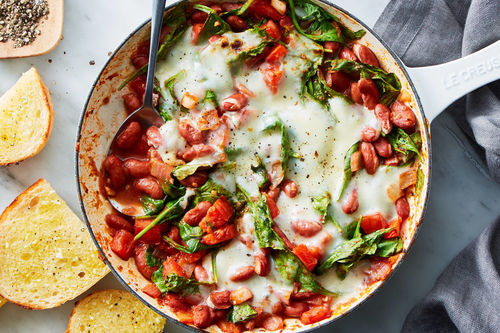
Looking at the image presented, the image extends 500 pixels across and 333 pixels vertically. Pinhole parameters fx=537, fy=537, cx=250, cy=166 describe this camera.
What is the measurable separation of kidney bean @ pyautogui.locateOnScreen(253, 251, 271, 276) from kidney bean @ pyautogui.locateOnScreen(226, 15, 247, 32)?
5.12 feet

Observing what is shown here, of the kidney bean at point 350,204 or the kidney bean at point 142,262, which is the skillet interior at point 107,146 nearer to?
the kidney bean at point 142,262

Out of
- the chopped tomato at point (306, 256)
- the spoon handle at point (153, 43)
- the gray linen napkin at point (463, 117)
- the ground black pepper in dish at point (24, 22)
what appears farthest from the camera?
the ground black pepper in dish at point (24, 22)

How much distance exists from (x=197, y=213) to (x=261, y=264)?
21.5 inches

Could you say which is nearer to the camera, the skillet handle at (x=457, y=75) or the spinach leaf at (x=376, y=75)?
the skillet handle at (x=457, y=75)

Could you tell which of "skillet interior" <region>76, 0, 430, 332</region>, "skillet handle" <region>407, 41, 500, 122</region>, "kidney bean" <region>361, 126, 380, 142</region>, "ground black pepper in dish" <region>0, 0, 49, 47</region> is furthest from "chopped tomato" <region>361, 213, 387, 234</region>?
"ground black pepper in dish" <region>0, 0, 49, 47</region>

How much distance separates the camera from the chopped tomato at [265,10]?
3.76 metres

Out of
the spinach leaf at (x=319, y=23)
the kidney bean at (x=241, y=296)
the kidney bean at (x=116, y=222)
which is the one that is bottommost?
the kidney bean at (x=241, y=296)

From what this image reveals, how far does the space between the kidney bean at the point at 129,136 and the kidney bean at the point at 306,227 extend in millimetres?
1252

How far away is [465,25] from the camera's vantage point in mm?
3857

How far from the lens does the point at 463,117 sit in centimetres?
409

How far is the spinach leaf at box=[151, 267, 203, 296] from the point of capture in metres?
3.58

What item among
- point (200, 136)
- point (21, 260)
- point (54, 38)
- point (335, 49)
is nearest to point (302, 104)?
point (335, 49)

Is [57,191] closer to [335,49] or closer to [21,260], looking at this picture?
[21,260]

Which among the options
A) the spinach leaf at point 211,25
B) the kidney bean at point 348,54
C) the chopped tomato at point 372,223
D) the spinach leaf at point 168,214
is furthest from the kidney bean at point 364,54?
the spinach leaf at point 168,214
